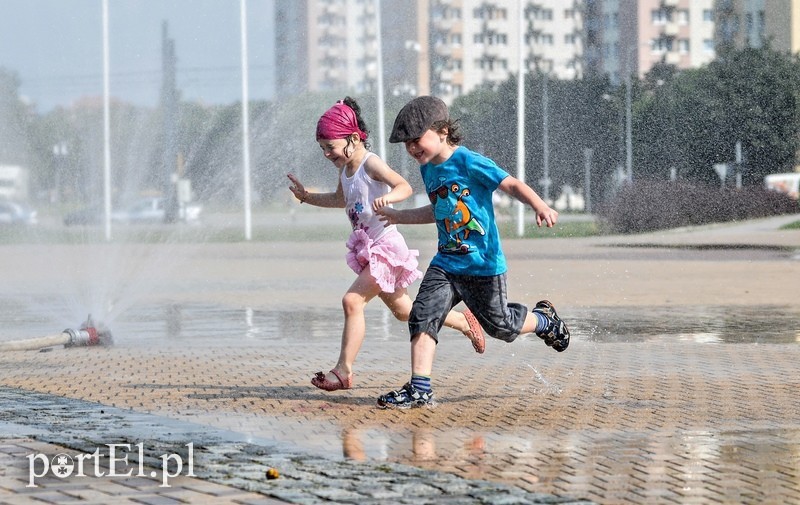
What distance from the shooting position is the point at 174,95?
19.5 metres

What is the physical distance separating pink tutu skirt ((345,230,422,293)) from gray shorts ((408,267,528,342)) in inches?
15.0

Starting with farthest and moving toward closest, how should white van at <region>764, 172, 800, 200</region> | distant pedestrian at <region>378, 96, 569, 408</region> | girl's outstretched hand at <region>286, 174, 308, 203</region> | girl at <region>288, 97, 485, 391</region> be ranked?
white van at <region>764, 172, 800, 200</region> → girl's outstretched hand at <region>286, 174, 308, 203</region> → girl at <region>288, 97, 485, 391</region> → distant pedestrian at <region>378, 96, 569, 408</region>

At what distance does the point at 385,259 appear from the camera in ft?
24.9

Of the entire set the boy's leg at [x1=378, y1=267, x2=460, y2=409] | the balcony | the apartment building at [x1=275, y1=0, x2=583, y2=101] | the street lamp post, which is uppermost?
the balcony

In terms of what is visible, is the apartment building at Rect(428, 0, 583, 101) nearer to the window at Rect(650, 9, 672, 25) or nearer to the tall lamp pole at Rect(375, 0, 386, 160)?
the window at Rect(650, 9, 672, 25)

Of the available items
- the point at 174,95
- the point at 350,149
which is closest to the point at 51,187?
the point at 174,95

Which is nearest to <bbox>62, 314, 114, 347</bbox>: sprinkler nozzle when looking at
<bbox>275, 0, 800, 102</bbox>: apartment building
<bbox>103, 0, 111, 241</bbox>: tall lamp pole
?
<bbox>103, 0, 111, 241</bbox>: tall lamp pole

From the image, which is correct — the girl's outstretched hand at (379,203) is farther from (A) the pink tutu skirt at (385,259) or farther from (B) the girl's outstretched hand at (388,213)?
(A) the pink tutu skirt at (385,259)

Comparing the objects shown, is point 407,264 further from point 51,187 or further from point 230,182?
point 230,182

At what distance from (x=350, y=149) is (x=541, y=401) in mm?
1688

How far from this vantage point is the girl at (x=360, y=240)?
7.56m

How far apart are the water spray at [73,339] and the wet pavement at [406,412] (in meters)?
0.09

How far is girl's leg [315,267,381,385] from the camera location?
298 inches

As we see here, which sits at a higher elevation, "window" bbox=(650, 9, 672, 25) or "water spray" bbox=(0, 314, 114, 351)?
"window" bbox=(650, 9, 672, 25)
